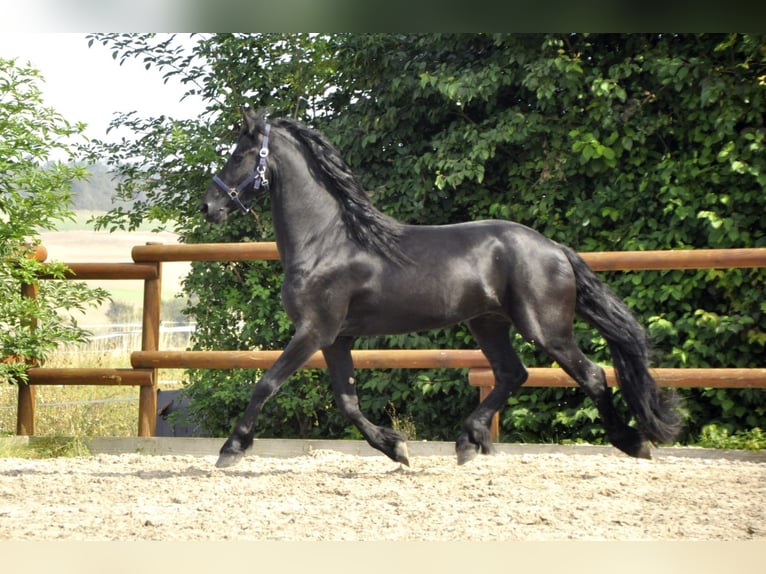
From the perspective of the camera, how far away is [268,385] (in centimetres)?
468

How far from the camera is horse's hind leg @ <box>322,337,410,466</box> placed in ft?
16.1

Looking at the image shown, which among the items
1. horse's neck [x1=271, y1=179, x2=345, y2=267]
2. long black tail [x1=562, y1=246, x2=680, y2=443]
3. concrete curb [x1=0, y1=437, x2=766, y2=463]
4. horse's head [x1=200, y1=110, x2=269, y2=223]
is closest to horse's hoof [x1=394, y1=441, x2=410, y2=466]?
concrete curb [x1=0, y1=437, x2=766, y2=463]

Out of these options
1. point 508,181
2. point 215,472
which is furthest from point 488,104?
point 215,472

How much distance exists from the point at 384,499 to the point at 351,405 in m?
0.83

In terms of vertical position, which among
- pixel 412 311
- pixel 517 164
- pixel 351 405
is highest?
pixel 517 164

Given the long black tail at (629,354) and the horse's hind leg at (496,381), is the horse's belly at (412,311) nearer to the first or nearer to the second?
the horse's hind leg at (496,381)

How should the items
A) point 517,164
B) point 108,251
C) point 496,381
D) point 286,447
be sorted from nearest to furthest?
point 496,381, point 286,447, point 517,164, point 108,251

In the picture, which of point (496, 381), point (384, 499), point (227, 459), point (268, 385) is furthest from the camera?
point (496, 381)

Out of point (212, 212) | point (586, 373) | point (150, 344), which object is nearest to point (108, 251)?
point (150, 344)

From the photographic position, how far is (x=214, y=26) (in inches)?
100

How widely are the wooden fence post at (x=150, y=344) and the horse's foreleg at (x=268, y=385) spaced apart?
1.53m

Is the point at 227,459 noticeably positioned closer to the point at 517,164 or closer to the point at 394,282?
the point at 394,282

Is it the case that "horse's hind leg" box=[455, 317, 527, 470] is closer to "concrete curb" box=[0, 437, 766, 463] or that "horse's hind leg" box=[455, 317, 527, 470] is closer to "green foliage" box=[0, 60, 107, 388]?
"concrete curb" box=[0, 437, 766, 463]

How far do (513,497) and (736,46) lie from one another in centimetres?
375
